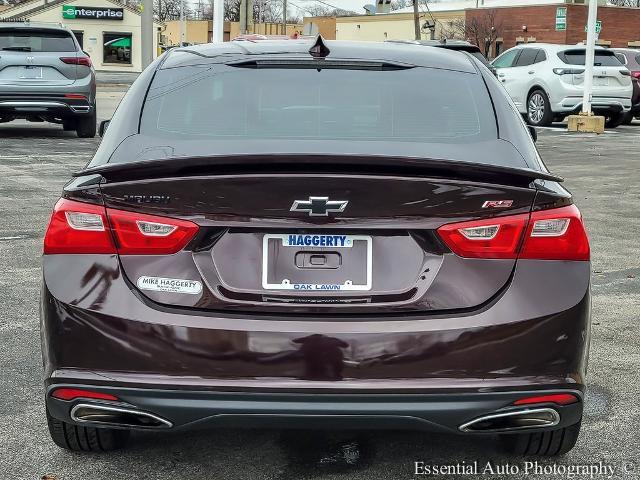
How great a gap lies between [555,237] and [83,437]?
70.3 inches

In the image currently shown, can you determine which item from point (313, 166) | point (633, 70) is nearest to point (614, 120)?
point (633, 70)

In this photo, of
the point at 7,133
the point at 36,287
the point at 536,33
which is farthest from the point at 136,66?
the point at 36,287

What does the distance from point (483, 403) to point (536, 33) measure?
212 feet

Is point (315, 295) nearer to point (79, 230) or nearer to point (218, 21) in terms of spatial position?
point (79, 230)

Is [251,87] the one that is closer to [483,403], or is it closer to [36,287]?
[483,403]

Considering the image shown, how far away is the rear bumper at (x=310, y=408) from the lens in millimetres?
3244

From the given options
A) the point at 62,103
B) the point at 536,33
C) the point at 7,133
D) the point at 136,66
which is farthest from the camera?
the point at 136,66

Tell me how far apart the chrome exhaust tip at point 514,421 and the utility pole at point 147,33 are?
19.0 m

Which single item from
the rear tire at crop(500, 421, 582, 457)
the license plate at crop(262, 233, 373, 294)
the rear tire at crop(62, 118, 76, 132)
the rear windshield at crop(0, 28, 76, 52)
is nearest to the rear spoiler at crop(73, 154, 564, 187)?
the license plate at crop(262, 233, 373, 294)

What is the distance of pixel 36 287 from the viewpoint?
685cm

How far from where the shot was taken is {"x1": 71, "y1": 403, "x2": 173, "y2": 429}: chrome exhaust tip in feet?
11.0

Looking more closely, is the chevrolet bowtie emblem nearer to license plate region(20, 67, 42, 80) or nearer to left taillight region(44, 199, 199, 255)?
left taillight region(44, 199, 199, 255)

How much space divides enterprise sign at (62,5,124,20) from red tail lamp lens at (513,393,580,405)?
7633cm

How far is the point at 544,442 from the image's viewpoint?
153 inches
